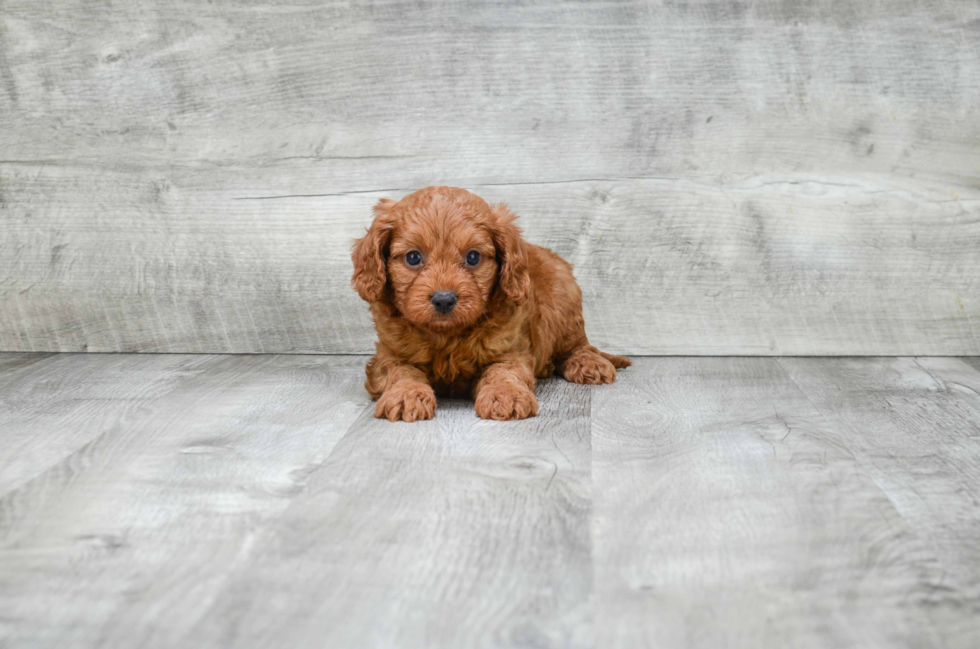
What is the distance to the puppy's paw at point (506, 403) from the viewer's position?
2.68 metres

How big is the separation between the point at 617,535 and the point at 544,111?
236 centimetres

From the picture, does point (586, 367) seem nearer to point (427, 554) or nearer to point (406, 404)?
point (406, 404)

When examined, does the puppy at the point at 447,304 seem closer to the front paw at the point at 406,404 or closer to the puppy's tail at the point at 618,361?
the front paw at the point at 406,404

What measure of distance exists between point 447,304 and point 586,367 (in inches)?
32.6

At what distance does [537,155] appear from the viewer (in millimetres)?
3748

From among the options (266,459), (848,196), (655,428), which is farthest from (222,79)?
(848,196)

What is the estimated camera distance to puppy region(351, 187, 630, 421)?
8.89 feet

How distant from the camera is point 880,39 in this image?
3.64 m

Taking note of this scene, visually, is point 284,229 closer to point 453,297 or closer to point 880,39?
point 453,297

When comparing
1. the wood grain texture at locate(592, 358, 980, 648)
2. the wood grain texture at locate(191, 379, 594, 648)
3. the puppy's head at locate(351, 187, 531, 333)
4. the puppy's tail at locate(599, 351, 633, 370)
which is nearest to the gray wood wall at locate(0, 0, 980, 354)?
the puppy's tail at locate(599, 351, 633, 370)

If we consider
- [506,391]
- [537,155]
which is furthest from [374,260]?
[537,155]

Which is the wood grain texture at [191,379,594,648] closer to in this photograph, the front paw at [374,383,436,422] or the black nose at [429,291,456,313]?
the front paw at [374,383,436,422]

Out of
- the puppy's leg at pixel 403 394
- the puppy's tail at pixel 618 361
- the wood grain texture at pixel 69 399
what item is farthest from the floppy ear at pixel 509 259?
the wood grain texture at pixel 69 399

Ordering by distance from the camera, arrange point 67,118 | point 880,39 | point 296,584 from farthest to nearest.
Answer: point 67,118 → point 880,39 → point 296,584
